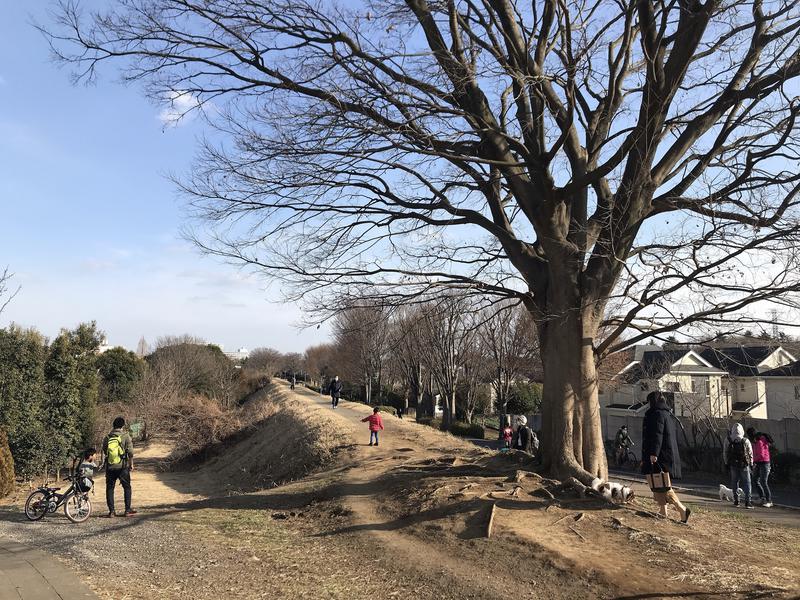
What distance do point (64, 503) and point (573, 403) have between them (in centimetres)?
896

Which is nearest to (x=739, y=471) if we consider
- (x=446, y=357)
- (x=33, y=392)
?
(x=33, y=392)

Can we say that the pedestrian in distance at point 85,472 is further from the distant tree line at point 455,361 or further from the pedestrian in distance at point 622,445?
the pedestrian in distance at point 622,445

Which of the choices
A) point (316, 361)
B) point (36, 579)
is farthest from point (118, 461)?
point (316, 361)

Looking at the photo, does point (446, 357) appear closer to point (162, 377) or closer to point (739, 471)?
point (162, 377)

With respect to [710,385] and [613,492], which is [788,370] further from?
[613,492]

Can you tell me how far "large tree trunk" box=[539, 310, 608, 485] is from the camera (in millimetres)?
9734

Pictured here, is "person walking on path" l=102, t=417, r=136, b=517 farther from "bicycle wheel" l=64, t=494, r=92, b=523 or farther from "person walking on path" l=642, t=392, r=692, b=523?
"person walking on path" l=642, t=392, r=692, b=523

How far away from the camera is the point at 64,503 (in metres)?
11.0

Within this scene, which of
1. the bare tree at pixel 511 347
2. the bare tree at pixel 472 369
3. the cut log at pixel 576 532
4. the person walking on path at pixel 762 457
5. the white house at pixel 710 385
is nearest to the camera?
the cut log at pixel 576 532

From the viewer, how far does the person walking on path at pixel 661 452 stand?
322 inches

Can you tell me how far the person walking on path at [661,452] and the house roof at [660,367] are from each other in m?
22.0

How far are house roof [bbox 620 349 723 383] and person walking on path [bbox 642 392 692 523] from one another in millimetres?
21993

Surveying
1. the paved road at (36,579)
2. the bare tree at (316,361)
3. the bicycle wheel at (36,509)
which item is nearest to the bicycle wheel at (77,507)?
the bicycle wheel at (36,509)

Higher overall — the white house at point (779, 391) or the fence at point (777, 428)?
the white house at point (779, 391)
